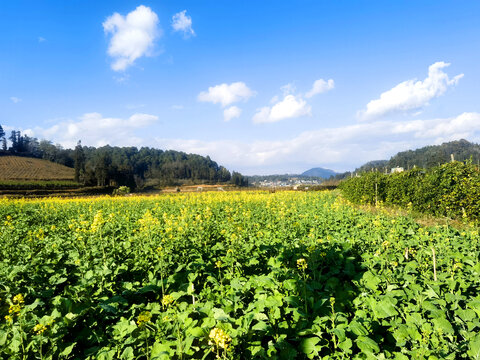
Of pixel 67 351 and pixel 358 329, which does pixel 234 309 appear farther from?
pixel 67 351

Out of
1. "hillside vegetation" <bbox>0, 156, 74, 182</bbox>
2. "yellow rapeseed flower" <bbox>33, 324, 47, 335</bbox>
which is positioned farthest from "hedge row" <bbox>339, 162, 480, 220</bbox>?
"hillside vegetation" <bbox>0, 156, 74, 182</bbox>

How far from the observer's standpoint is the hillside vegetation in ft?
231

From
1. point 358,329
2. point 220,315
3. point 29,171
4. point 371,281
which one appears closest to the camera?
point 358,329

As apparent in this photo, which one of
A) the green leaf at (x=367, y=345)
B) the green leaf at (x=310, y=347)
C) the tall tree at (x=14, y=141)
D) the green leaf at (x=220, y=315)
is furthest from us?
the tall tree at (x=14, y=141)

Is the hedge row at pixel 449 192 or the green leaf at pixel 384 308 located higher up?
the hedge row at pixel 449 192

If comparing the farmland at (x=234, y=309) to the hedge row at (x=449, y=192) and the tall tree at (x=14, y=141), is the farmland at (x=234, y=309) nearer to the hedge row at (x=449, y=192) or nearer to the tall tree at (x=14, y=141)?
the hedge row at (x=449, y=192)

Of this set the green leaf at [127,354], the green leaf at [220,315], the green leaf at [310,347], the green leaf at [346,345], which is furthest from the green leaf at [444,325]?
the green leaf at [127,354]

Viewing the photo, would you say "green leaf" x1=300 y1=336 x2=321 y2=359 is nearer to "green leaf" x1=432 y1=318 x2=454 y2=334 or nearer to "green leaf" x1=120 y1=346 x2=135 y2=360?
"green leaf" x1=432 y1=318 x2=454 y2=334

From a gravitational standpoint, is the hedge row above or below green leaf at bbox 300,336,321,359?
above

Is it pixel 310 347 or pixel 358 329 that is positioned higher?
pixel 358 329

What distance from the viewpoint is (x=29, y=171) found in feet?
258

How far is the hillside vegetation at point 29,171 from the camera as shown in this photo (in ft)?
231

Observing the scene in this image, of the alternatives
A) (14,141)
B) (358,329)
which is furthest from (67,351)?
(14,141)

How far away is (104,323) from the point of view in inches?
133
